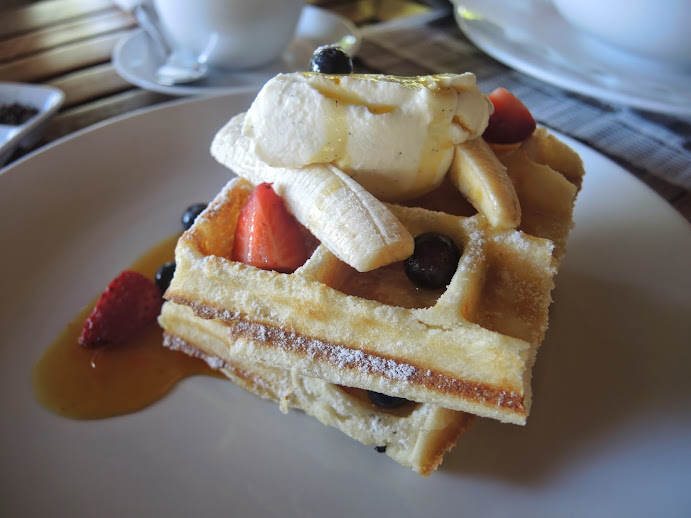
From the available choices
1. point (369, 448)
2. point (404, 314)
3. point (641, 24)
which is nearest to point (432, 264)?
point (404, 314)

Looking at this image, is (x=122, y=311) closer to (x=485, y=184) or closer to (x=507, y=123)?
(x=485, y=184)

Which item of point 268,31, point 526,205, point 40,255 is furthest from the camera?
point 268,31

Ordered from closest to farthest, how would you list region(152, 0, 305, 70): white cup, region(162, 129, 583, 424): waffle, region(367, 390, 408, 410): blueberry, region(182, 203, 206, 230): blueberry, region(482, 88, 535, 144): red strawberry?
region(162, 129, 583, 424): waffle < region(367, 390, 408, 410): blueberry < region(482, 88, 535, 144): red strawberry < region(182, 203, 206, 230): blueberry < region(152, 0, 305, 70): white cup

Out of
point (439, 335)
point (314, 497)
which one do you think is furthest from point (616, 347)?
point (314, 497)

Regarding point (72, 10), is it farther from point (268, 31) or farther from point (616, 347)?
point (616, 347)

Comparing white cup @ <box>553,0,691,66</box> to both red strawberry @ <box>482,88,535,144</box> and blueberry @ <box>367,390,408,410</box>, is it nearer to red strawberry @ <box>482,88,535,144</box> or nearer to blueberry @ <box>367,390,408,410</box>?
red strawberry @ <box>482,88,535,144</box>

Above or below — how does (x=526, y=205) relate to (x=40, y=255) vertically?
above

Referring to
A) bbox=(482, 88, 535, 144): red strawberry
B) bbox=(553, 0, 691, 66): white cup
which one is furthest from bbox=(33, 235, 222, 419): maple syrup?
bbox=(553, 0, 691, 66): white cup
